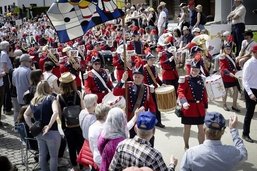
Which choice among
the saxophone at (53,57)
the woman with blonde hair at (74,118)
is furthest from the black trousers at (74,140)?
the saxophone at (53,57)

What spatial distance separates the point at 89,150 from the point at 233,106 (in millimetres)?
5461

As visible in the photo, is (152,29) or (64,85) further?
(152,29)

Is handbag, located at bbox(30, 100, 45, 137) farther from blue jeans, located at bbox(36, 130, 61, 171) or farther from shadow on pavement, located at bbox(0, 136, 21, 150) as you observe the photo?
shadow on pavement, located at bbox(0, 136, 21, 150)

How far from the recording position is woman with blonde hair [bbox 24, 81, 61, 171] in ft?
20.5

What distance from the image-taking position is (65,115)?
21.5ft

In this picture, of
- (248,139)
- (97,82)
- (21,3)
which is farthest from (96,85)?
(21,3)

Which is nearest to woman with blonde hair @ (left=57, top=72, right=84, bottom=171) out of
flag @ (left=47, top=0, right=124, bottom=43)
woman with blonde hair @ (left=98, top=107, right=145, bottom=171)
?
flag @ (left=47, top=0, right=124, bottom=43)

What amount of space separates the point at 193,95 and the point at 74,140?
2278 mm

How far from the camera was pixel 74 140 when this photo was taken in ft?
22.3

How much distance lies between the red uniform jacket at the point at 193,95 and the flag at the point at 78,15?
1797 mm

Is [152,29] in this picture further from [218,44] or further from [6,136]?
[6,136]

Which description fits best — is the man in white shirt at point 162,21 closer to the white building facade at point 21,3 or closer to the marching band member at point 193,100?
the marching band member at point 193,100

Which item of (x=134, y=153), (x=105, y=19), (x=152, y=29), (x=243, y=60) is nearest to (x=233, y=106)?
(x=243, y=60)

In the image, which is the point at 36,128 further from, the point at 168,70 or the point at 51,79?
the point at 168,70
